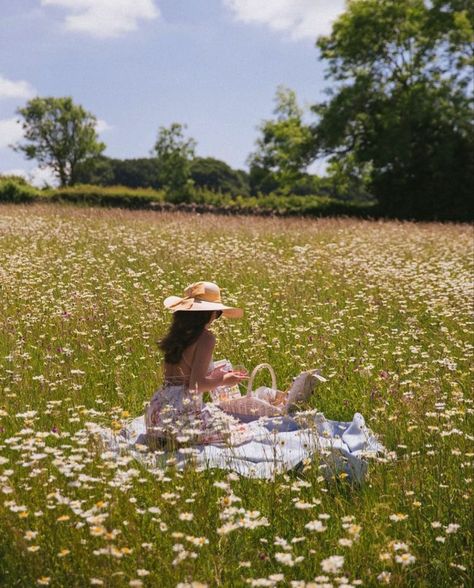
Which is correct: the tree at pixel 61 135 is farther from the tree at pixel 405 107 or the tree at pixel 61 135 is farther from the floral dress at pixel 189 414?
A: the floral dress at pixel 189 414

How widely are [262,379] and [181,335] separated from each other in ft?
4.63

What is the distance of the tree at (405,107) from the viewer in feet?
109

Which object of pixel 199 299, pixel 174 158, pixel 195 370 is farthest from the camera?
pixel 174 158

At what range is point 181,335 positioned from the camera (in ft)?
16.6

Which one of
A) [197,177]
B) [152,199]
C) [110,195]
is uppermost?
[197,177]

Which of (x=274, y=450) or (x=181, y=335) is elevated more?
(x=181, y=335)

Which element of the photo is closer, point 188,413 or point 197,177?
point 188,413

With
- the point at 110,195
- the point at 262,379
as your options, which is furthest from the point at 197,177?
the point at 262,379

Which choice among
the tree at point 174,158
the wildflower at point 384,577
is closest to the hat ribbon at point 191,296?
the wildflower at point 384,577

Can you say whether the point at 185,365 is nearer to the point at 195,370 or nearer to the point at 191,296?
the point at 195,370

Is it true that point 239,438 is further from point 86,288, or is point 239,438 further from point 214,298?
point 86,288

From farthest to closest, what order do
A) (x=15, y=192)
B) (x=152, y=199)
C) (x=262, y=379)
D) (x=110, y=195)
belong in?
(x=152, y=199) → (x=110, y=195) → (x=15, y=192) → (x=262, y=379)

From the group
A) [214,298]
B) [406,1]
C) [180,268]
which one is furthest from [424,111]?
[214,298]

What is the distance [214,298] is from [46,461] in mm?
1820
